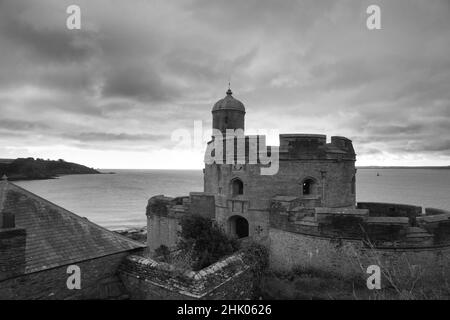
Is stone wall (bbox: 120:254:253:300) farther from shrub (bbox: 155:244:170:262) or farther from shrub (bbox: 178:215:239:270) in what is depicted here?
shrub (bbox: 178:215:239:270)

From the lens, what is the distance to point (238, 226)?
1823 cm

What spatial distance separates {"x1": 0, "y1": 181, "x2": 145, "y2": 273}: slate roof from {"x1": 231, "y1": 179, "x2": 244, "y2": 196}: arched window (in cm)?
813

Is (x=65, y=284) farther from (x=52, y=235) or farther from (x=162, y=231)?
(x=162, y=231)

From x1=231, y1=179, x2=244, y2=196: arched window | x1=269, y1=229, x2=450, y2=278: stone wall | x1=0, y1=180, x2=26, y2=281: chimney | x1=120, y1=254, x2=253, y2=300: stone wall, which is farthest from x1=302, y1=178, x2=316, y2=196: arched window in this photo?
x1=0, y1=180, x2=26, y2=281: chimney

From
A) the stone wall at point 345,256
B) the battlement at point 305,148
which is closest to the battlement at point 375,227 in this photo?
the stone wall at point 345,256

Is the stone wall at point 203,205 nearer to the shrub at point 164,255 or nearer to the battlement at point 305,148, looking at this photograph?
the shrub at point 164,255

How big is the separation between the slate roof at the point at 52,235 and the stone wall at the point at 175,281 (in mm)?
844

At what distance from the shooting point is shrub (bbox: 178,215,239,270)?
12.8m

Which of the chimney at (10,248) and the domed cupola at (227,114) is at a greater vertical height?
the domed cupola at (227,114)

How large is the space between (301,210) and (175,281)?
7615 millimetres

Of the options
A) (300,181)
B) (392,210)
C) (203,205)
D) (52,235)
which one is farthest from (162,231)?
(392,210)

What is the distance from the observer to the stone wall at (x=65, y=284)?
23.9 feet
